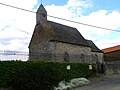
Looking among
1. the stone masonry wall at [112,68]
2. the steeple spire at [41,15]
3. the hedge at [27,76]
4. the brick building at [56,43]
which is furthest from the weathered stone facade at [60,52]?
the hedge at [27,76]

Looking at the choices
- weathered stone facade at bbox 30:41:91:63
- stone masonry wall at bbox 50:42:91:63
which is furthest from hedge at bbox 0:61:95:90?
stone masonry wall at bbox 50:42:91:63

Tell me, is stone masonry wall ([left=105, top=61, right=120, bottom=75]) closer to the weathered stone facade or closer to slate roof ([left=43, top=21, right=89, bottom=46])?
the weathered stone facade

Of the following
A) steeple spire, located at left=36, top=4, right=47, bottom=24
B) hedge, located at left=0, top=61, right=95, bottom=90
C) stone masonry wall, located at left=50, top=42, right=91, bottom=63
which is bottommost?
hedge, located at left=0, top=61, right=95, bottom=90

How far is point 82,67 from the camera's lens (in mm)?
31281

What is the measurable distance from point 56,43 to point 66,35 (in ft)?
13.5

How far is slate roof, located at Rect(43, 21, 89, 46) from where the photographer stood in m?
40.0

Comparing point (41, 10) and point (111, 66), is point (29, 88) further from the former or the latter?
point (41, 10)

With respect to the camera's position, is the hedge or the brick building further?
the brick building

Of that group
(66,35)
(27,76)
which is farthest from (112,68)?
(27,76)

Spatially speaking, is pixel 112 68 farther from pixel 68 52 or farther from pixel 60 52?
pixel 60 52

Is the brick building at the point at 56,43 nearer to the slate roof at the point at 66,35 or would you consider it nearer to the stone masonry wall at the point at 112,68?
the slate roof at the point at 66,35

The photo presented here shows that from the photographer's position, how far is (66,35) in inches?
Result: 1674

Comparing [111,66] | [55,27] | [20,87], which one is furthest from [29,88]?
[55,27]

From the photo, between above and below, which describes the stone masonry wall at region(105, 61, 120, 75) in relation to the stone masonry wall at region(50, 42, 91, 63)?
below
